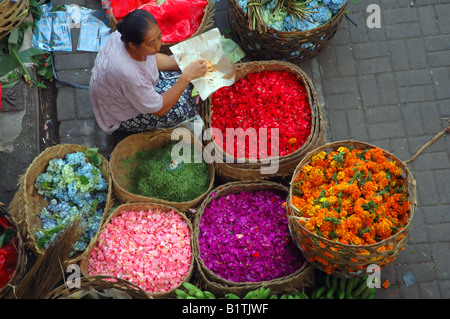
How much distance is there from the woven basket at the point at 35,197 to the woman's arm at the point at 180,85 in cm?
66

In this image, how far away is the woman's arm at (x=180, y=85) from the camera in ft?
10.4

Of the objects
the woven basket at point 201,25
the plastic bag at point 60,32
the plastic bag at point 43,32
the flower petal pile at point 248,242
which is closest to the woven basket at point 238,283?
the flower petal pile at point 248,242

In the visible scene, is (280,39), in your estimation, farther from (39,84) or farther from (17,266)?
(17,266)

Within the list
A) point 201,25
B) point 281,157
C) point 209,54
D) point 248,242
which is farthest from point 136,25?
point 248,242

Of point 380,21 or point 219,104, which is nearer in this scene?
point 219,104

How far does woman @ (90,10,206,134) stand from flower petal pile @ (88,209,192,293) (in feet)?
2.22

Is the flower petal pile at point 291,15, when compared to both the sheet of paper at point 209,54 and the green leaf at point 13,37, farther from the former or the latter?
the green leaf at point 13,37

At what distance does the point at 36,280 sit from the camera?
8.99 ft

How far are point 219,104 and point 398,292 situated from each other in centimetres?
194

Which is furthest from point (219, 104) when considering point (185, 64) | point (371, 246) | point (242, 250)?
point (371, 246)

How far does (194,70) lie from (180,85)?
0.50 ft

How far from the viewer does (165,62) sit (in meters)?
3.46

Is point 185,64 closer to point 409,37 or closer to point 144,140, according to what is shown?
point 144,140

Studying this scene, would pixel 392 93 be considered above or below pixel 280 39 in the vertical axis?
below
